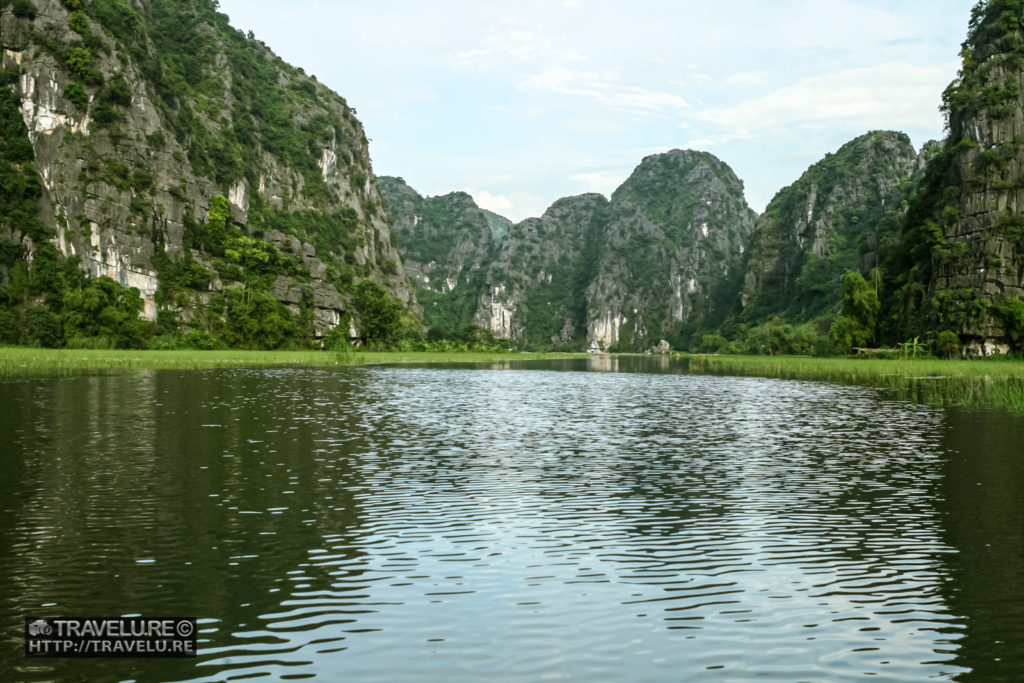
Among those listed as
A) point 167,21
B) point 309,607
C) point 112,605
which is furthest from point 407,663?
point 167,21

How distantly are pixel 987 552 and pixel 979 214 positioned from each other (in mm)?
106046

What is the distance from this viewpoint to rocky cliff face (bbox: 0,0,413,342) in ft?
371

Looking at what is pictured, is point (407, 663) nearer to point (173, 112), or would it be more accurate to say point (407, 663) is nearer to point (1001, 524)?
point (1001, 524)

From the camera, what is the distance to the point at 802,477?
20094mm

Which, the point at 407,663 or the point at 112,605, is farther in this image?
the point at 112,605

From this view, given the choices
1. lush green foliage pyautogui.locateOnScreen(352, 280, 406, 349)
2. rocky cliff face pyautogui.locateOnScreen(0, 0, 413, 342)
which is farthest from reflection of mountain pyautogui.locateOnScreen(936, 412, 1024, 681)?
lush green foliage pyautogui.locateOnScreen(352, 280, 406, 349)

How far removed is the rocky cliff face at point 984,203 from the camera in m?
96.5

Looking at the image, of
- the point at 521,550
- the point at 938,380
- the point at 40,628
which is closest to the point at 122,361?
the point at 938,380

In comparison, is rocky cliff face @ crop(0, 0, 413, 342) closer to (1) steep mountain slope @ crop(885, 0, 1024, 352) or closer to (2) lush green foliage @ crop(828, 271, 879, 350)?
(2) lush green foliage @ crop(828, 271, 879, 350)

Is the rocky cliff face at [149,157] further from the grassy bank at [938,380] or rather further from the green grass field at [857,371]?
the grassy bank at [938,380]

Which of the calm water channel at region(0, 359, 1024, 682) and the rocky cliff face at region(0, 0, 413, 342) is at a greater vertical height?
the rocky cliff face at region(0, 0, 413, 342)

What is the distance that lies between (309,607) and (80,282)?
371 ft

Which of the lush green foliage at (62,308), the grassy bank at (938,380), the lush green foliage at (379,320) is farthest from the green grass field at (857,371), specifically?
the lush green foliage at (379,320)

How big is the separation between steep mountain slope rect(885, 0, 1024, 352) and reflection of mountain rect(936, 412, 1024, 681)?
272 ft
